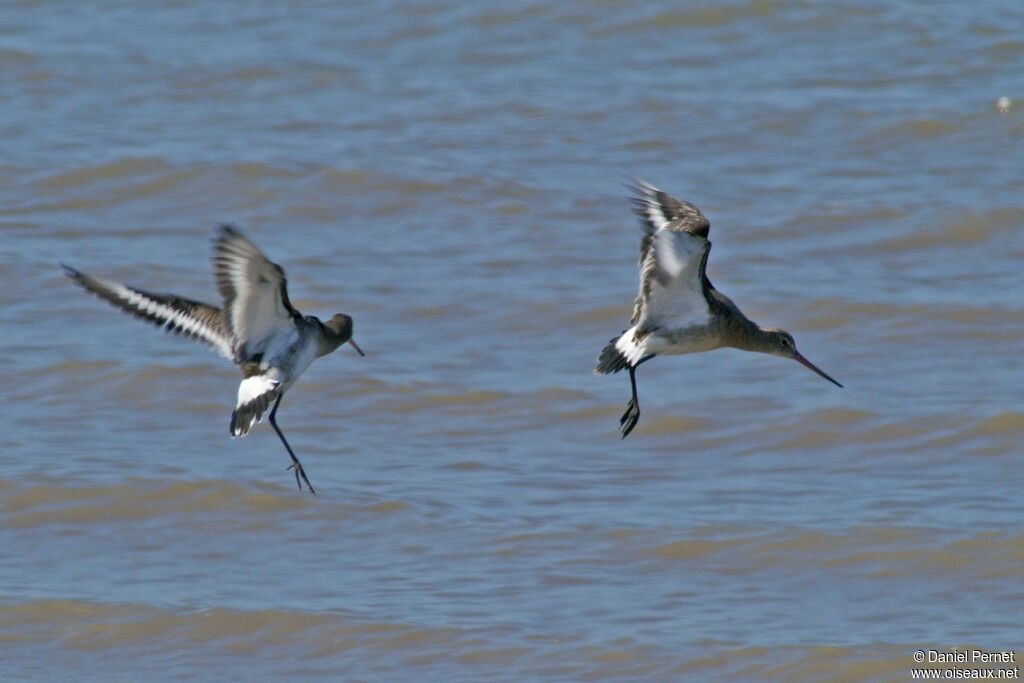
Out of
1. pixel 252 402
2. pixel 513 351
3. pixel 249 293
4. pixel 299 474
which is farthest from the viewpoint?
pixel 513 351

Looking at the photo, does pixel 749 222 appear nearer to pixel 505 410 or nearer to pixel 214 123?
pixel 505 410

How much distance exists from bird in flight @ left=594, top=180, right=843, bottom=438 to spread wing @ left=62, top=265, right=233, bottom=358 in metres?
1.48

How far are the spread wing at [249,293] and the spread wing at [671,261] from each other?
4.40 feet

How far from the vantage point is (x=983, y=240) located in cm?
1077

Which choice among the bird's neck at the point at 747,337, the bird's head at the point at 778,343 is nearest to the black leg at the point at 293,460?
the bird's neck at the point at 747,337

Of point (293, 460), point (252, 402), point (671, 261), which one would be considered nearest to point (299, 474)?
point (293, 460)

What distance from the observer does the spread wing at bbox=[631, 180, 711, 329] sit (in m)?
6.48

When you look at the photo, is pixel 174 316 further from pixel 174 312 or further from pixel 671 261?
pixel 671 261

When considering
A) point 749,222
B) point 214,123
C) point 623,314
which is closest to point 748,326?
point 623,314

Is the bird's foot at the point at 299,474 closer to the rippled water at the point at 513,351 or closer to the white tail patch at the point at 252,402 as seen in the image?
the rippled water at the point at 513,351

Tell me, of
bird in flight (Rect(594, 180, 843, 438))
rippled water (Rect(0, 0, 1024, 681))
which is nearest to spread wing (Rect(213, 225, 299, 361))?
rippled water (Rect(0, 0, 1024, 681))

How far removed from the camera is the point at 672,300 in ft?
22.9

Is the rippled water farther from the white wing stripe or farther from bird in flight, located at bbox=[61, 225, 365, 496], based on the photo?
the white wing stripe

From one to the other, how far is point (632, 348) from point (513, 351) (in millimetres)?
2494
